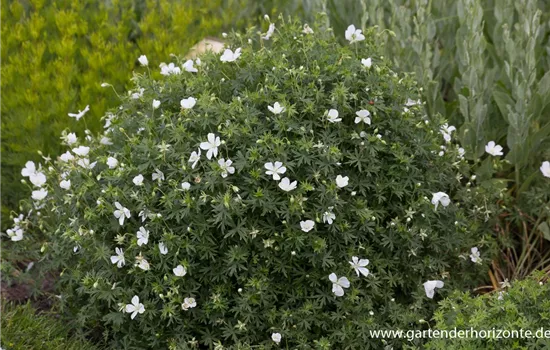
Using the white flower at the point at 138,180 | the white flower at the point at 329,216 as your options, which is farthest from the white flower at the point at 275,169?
the white flower at the point at 138,180

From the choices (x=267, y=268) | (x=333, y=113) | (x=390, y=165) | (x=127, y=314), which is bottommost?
(x=127, y=314)

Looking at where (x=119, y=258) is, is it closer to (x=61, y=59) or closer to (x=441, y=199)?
(x=441, y=199)

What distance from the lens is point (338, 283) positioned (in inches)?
129

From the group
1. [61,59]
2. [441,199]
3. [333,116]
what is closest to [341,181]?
[333,116]

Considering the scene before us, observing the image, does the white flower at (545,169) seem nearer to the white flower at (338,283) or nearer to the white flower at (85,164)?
the white flower at (338,283)

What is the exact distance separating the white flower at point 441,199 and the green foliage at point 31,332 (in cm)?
166

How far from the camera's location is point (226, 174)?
3184 mm

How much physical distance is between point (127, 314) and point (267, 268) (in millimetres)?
657

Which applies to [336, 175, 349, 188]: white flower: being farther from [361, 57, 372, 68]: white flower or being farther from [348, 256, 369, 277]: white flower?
[361, 57, 372, 68]: white flower

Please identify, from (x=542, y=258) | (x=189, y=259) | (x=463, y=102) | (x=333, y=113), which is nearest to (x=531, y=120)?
(x=463, y=102)

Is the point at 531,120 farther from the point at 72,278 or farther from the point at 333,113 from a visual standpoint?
the point at 72,278

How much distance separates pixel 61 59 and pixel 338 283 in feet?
8.15

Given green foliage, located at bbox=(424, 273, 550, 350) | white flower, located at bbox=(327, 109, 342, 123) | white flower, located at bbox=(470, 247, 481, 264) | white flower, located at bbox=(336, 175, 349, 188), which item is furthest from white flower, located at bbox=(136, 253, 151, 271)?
white flower, located at bbox=(470, 247, 481, 264)

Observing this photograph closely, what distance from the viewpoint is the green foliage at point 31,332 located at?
3.38m
